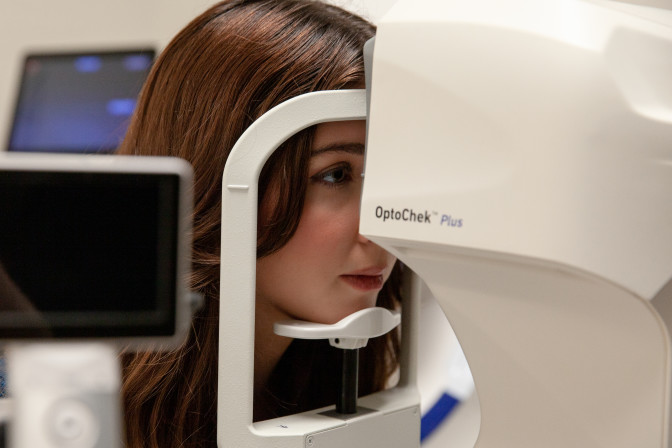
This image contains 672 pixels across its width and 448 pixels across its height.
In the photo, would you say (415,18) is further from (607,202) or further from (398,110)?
(607,202)

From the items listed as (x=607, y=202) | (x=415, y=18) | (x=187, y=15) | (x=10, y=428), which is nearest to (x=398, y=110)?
(x=415, y=18)

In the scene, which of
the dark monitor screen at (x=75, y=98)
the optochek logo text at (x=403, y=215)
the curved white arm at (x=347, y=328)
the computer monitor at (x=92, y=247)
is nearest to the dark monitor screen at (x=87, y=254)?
the computer monitor at (x=92, y=247)

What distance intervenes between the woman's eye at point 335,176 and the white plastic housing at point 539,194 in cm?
21

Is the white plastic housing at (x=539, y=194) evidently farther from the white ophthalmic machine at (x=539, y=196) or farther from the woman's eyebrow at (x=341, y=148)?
the woman's eyebrow at (x=341, y=148)

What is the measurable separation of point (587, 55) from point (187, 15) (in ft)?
5.52

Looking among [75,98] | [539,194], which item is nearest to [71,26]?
[75,98]

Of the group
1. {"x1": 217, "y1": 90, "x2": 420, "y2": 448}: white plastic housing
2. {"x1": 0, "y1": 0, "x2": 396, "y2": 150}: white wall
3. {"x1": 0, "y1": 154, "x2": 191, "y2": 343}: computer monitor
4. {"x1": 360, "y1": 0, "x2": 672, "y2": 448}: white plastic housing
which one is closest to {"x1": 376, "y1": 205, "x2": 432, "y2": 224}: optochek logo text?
{"x1": 360, "y1": 0, "x2": 672, "y2": 448}: white plastic housing

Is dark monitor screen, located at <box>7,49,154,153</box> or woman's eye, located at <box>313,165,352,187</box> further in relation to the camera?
dark monitor screen, located at <box>7,49,154,153</box>

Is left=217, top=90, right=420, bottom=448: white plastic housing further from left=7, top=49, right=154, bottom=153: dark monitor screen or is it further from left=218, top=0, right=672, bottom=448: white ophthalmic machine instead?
left=7, top=49, right=154, bottom=153: dark monitor screen

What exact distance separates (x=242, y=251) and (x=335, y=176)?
0.19m

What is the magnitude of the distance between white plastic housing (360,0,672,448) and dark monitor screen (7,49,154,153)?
137cm

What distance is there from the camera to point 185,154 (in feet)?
3.08

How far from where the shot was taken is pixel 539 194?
58 centimetres

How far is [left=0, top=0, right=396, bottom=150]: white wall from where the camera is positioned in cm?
224
